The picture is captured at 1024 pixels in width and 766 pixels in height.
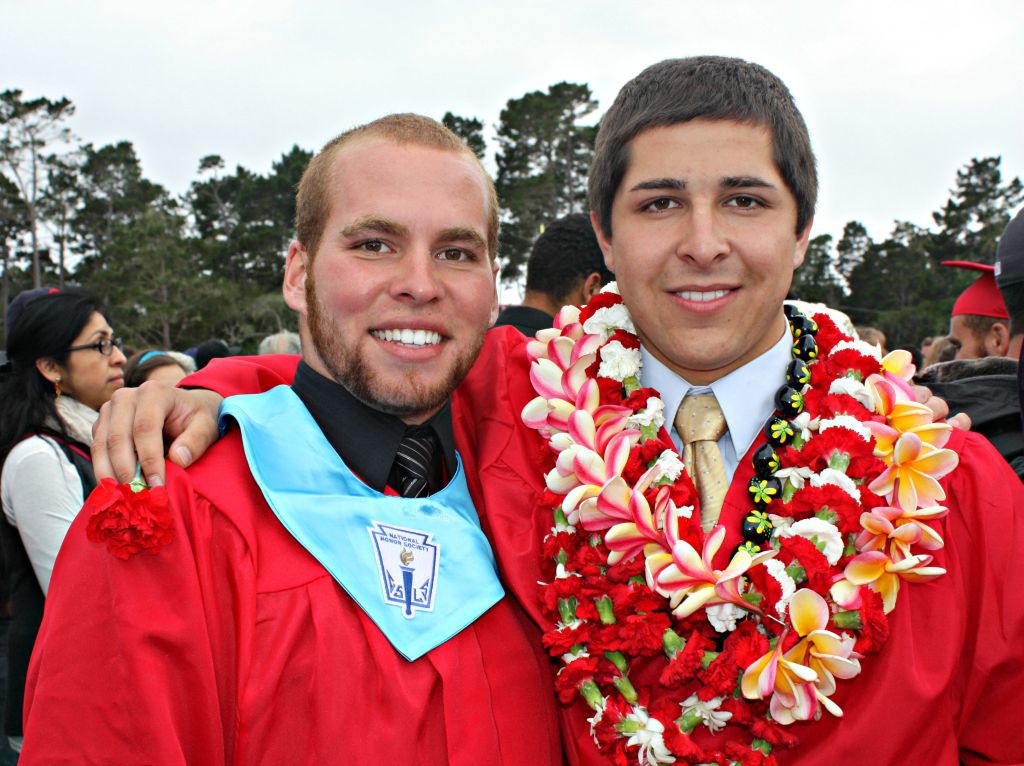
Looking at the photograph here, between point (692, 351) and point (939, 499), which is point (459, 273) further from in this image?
point (939, 499)

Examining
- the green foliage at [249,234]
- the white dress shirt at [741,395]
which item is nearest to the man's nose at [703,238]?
the white dress shirt at [741,395]

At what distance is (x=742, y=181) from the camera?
7.07ft

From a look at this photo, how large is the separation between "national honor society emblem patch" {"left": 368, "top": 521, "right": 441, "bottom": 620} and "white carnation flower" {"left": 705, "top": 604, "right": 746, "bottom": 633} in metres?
0.66

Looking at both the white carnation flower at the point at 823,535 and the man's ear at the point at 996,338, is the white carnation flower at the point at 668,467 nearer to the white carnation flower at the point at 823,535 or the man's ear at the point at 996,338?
the white carnation flower at the point at 823,535

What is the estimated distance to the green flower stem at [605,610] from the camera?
2139 millimetres

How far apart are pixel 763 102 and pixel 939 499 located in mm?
1071

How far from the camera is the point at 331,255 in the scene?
219 centimetres

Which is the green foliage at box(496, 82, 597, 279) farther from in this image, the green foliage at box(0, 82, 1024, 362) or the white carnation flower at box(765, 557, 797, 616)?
the white carnation flower at box(765, 557, 797, 616)

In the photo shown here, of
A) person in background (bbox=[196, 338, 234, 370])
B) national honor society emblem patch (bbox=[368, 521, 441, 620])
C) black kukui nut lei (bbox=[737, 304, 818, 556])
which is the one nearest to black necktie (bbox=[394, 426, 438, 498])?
national honor society emblem patch (bbox=[368, 521, 441, 620])

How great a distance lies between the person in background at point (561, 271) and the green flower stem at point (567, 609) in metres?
2.98

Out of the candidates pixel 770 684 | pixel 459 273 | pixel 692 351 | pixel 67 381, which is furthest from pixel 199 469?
pixel 67 381

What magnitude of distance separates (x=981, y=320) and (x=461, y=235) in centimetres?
363

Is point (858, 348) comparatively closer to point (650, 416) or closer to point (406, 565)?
point (650, 416)

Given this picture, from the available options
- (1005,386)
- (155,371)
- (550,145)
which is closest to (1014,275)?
(1005,386)
